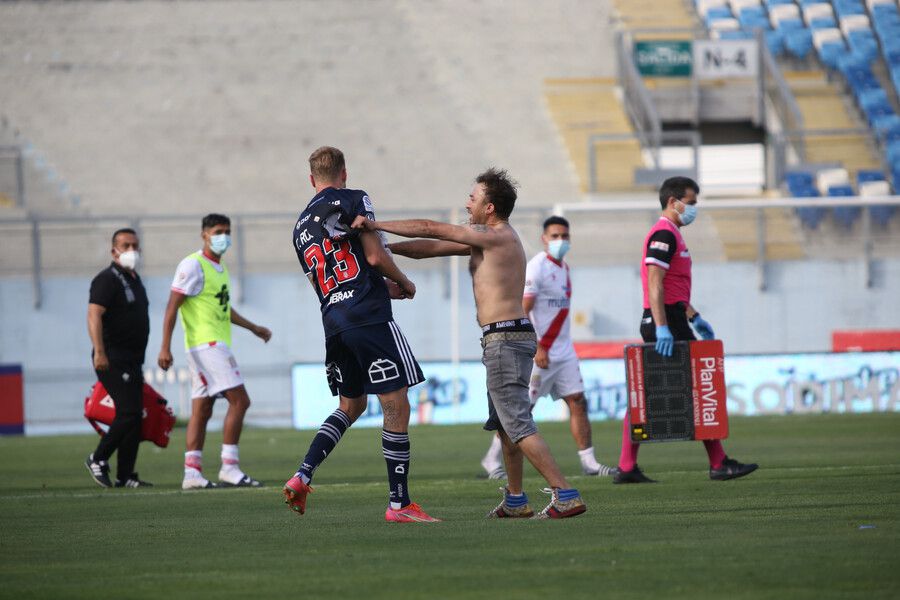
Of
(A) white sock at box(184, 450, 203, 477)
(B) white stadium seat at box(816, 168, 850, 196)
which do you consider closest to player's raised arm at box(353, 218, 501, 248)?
(A) white sock at box(184, 450, 203, 477)

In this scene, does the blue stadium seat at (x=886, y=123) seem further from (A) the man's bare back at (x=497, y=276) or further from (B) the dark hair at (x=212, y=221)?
(A) the man's bare back at (x=497, y=276)

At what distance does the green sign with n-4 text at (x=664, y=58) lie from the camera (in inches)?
1174

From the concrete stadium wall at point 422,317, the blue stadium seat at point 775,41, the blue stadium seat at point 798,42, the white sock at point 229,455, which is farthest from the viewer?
the blue stadium seat at point 775,41

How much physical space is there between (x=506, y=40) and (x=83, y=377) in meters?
14.6

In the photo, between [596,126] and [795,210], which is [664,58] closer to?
[596,126]

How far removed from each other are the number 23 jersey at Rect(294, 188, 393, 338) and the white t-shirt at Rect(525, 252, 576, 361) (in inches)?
153

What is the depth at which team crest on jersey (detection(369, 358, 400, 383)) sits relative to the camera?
779 cm

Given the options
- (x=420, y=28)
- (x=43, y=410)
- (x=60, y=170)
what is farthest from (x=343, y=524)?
(x=420, y=28)

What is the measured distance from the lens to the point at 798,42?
32.7 m

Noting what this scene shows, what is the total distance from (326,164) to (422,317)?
49.9ft

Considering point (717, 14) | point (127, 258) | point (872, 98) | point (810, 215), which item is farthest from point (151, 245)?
point (872, 98)

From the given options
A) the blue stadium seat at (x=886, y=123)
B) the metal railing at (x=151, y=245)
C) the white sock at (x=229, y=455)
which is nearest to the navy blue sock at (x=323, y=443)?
the white sock at (x=229, y=455)

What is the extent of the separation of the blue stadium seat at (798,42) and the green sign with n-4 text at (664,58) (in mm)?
4064

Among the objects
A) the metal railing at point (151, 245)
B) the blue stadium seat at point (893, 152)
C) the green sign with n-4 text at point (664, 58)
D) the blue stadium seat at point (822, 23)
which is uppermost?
the blue stadium seat at point (822, 23)
